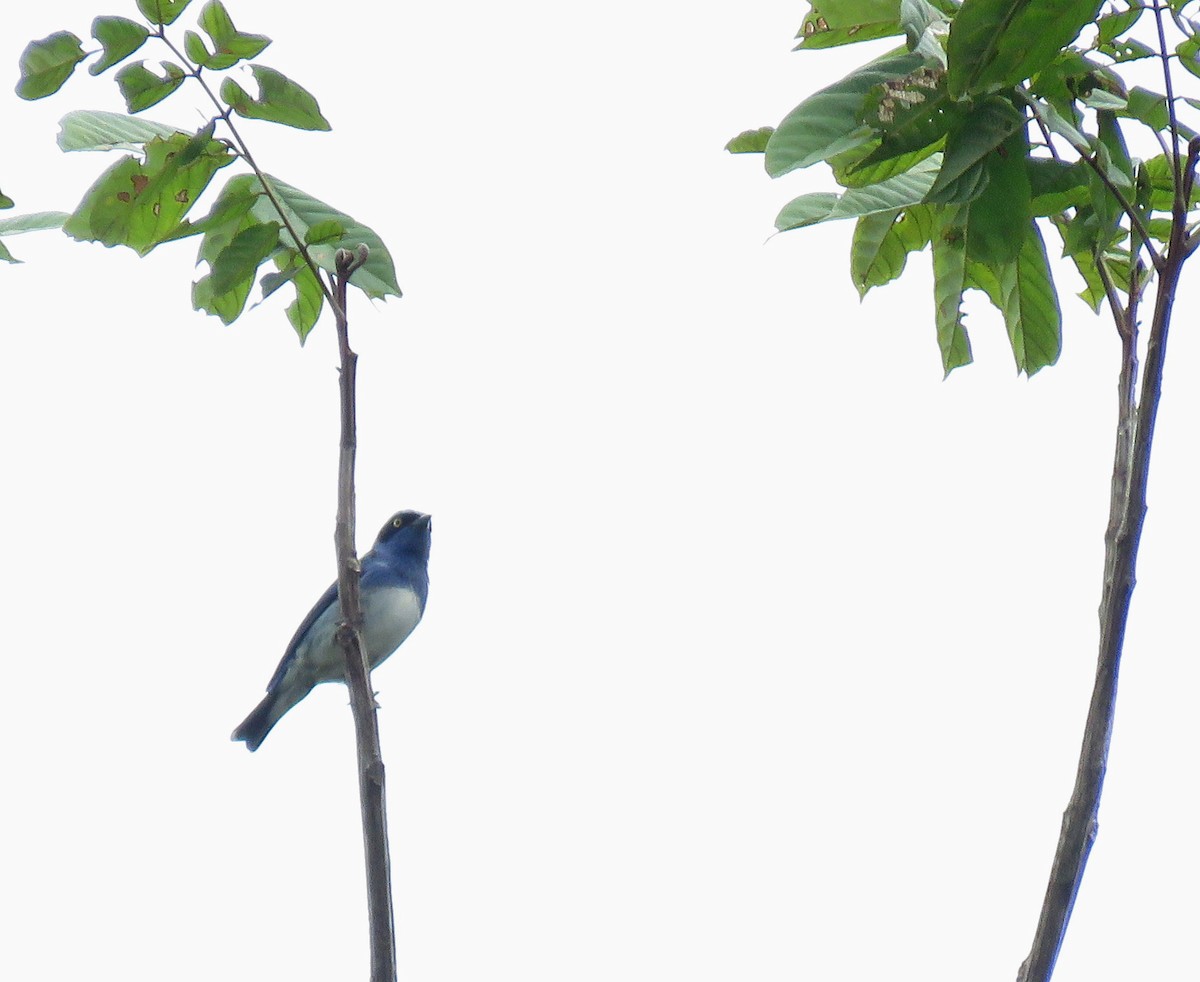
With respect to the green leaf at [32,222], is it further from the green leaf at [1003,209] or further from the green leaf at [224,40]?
the green leaf at [1003,209]

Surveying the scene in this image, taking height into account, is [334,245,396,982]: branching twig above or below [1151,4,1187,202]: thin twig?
below

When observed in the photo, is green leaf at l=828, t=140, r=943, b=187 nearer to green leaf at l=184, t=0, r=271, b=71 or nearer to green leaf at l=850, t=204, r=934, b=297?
green leaf at l=850, t=204, r=934, b=297

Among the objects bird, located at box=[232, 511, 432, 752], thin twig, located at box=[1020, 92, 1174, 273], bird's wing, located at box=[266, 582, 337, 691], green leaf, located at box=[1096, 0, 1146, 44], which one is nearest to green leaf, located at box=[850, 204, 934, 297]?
green leaf, located at box=[1096, 0, 1146, 44]

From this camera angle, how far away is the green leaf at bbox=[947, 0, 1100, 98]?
1735mm

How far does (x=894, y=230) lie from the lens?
2.70 m

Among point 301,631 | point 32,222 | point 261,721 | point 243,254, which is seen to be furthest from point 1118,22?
point 261,721

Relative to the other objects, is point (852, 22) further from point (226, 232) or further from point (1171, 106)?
point (226, 232)

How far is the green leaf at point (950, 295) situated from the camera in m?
2.51

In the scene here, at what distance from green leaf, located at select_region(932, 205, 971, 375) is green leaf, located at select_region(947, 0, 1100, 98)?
2.20 ft

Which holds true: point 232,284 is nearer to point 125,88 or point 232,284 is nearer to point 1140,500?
point 125,88

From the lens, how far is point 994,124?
187 cm

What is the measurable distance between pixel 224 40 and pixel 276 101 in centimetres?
14

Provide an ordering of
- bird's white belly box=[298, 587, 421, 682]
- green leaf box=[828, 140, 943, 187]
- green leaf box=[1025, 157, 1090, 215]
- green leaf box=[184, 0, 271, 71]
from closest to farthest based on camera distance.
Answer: green leaf box=[1025, 157, 1090, 215]
green leaf box=[828, 140, 943, 187]
green leaf box=[184, 0, 271, 71]
bird's white belly box=[298, 587, 421, 682]

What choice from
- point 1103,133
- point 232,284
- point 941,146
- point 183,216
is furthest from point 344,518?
point 1103,133
